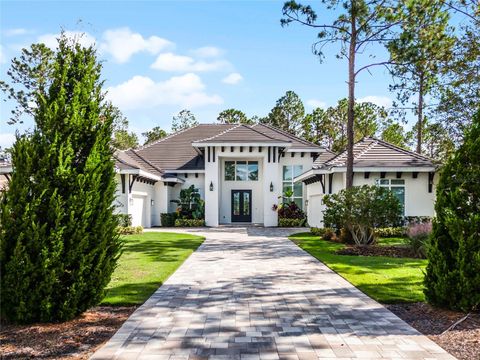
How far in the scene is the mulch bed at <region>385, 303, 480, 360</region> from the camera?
15.8 feet

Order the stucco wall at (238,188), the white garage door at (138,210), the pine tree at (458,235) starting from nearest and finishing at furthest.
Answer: the pine tree at (458,235)
the white garage door at (138,210)
the stucco wall at (238,188)

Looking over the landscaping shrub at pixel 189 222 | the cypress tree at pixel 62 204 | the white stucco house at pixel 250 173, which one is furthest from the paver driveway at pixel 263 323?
the landscaping shrub at pixel 189 222

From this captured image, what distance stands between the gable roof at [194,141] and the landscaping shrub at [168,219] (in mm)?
3138

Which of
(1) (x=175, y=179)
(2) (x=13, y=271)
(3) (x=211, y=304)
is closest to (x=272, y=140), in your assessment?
(1) (x=175, y=179)

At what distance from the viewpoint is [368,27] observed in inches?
717

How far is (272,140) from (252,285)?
1810 cm

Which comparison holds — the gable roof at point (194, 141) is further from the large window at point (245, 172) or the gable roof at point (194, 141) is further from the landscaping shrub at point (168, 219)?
the landscaping shrub at point (168, 219)

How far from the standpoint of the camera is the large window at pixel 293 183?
1151 inches

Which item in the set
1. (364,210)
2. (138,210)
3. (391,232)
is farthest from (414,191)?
(138,210)

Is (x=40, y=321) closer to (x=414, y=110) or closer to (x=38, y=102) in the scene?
(x=38, y=102)

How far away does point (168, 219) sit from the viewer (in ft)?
90.4

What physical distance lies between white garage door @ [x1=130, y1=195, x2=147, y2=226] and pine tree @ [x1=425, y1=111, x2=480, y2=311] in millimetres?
18510

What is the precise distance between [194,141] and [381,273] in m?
20.0

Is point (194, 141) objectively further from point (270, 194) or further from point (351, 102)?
point (351, 102)
